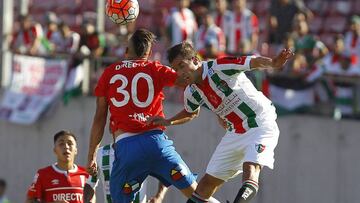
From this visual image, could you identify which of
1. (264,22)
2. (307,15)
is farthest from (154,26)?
(307,15)

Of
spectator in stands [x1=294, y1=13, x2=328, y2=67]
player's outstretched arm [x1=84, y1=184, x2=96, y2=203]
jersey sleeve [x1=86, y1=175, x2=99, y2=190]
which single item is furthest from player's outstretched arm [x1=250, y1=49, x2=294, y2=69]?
spectator in stands [x1=294, y1=13, x2=328, y2=67]

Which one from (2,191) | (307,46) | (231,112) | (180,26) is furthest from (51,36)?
(231,112)

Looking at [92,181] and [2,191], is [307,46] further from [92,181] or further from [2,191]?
[92,181]

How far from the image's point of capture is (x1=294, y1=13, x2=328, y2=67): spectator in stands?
16328mm

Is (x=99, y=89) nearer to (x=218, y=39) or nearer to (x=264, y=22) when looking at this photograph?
(x=218, y=39)

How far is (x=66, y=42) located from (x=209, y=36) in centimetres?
309

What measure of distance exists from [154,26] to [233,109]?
10.6m

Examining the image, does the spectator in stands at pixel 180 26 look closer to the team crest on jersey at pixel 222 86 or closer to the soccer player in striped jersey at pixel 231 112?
the soccer player in striped jersey at pixel 231 112

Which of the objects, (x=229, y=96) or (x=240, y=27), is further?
(x=240, y=27)

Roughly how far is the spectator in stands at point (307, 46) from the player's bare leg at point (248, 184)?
224 inches

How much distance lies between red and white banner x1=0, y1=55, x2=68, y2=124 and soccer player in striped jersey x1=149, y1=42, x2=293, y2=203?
23.9 feet

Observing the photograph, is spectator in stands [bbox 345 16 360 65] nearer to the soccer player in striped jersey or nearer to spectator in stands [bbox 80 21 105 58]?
spectator in stands [bbox 80 21 105 58]

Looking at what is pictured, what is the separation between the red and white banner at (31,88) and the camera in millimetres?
18016

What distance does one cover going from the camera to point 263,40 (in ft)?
62.5
